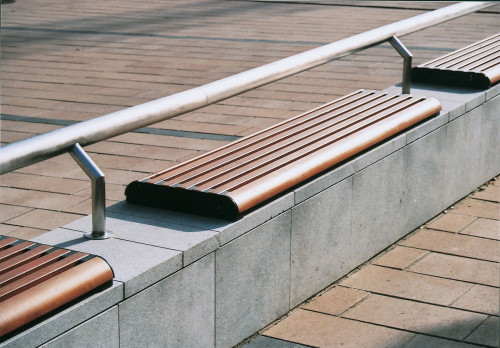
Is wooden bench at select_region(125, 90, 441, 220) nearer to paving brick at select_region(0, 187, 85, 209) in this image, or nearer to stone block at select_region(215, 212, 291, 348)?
stone block at select_region(215, 212, 291, 348)

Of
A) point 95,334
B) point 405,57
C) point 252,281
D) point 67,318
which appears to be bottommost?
point 252,281

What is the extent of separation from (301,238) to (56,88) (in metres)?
4.60

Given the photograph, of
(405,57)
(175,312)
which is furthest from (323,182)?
(405,57)

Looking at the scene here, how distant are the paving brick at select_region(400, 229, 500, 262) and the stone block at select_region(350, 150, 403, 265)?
0.50 feet

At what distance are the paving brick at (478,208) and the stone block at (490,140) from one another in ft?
0.92

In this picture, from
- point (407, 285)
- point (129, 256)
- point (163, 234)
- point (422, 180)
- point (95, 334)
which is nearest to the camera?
point (95, 334)

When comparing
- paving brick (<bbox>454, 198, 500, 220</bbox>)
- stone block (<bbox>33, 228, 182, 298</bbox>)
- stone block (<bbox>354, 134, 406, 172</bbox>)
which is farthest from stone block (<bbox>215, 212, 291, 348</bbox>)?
paving brick (<bbox>454, 198, 500, 220</bbox>)

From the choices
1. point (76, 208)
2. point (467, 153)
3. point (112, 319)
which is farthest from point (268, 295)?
point (467, 153)

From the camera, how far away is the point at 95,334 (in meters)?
2.80

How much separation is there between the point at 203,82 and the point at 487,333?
471cm

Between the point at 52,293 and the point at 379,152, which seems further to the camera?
the point at 379,152

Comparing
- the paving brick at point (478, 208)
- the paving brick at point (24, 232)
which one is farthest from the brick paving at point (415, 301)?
the paving brick at point (24, 232)

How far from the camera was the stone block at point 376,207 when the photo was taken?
4348mm

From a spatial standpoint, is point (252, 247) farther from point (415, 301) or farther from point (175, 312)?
point (415, 301)
